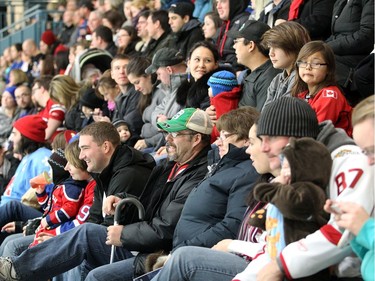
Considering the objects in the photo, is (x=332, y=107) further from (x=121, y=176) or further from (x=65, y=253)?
(x=65, y=253)

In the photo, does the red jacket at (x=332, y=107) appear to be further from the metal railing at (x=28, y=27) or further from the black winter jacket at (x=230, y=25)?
the metal railing at (x=28, y=27)

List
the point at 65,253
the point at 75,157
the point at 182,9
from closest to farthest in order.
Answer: the point at 65,253 < the point at 75,157 < the point at 182,9

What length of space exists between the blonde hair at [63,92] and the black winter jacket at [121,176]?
11.6ft

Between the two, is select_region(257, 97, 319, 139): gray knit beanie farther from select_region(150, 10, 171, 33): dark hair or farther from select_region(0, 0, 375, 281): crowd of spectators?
select_region(150, 10, 171, 33): dark hair

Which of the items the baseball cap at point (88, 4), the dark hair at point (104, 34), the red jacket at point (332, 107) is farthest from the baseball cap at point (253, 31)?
the baseball cap at point (88, 4)

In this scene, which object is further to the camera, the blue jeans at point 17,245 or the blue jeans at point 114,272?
the blue jeans at point 17,245

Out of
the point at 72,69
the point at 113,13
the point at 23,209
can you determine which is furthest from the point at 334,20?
the point at 113,13

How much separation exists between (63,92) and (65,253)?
4.42 meters

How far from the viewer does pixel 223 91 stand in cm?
762

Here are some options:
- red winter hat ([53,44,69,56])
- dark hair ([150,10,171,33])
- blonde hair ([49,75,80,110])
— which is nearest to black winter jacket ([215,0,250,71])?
dark hair ([150,10,171,33])

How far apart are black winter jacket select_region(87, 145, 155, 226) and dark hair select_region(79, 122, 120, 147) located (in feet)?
0.30

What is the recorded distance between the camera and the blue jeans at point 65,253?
261 inches

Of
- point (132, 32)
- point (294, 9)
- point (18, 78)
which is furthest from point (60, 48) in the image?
point (294, 9)

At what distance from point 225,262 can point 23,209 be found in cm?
378
